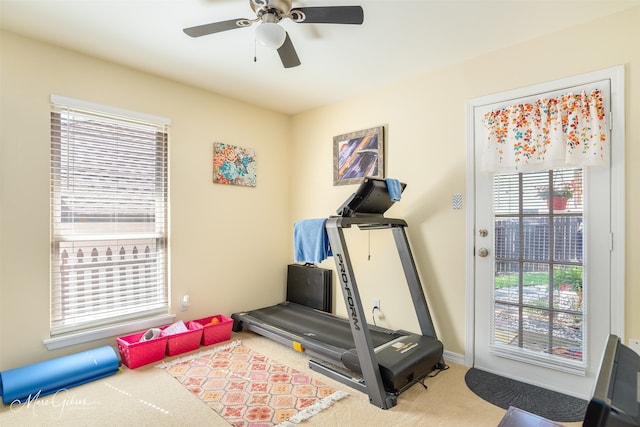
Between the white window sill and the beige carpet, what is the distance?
16.9 inches

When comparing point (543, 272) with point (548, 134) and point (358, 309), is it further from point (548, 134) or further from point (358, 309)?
point (358, 309)

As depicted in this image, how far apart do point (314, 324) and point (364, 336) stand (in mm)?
1122

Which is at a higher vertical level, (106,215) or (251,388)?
(106,215)

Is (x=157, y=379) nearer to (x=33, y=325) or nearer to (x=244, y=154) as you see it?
(x=33, y=325)

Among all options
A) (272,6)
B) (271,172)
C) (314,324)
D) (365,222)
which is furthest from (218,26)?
(314,324)

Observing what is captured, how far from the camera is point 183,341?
3.08 m

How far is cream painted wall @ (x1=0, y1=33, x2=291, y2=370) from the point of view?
8.20ft

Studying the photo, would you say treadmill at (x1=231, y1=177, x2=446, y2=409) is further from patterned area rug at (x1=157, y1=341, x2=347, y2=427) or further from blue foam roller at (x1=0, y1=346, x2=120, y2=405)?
blue foam roller at (x1=0, y1=346, x2=120, y2=405)

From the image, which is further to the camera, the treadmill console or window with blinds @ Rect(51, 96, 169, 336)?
window with blinds @ Rect(51, 96, 169, 336)

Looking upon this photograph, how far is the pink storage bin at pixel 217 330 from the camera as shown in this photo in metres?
3.27

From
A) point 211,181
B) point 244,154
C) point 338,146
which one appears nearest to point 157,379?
point 211,181

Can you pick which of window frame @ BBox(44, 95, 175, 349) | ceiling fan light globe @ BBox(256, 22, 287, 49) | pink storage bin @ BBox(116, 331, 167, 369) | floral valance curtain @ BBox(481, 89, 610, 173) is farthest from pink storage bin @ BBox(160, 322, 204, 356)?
floral valance curtain @ BBox(481, 89, 610, 173)

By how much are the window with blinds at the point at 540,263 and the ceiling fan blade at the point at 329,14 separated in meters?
1.71

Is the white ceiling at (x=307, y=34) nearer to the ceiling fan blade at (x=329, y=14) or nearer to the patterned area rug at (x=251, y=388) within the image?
the ceiling fan blade at (x=329, y=14)
